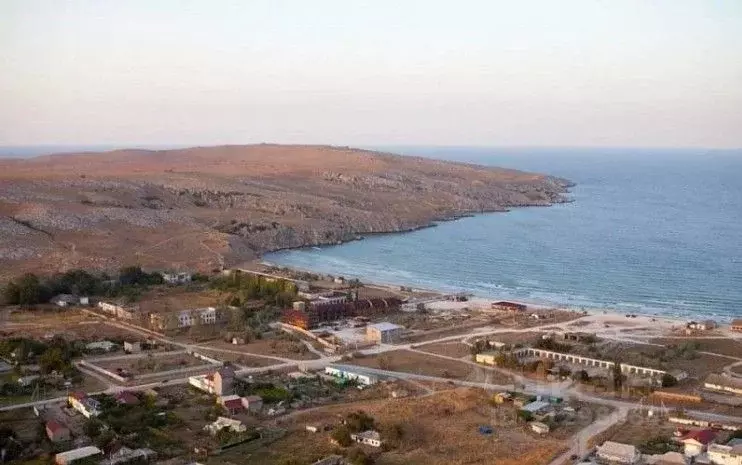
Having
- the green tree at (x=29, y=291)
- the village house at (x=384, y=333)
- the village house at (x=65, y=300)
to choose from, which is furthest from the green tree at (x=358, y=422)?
the green tree at (x=29, y=291)

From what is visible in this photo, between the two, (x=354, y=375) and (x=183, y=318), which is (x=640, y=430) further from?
(x=183, y=318)

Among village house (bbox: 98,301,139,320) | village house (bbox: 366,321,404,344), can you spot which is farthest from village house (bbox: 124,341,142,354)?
village house (bbox: 366,321,404,344)

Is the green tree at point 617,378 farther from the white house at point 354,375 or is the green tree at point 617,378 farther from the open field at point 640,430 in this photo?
the white house at point 354,375

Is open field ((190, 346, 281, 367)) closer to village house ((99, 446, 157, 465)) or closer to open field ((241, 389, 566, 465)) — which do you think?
open field ((241, 389, 566, 465))

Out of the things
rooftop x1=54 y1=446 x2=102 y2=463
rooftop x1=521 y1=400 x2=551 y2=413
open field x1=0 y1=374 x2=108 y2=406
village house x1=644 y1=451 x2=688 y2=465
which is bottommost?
open field x1=0 y1=374 x2=108 y2=406

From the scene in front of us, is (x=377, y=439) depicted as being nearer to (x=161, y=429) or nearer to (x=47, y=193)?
(x=161, y=429)

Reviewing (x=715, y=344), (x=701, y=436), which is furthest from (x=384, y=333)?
(x=701, y=436)

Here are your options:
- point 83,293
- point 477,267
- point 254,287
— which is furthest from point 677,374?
point 83,293
